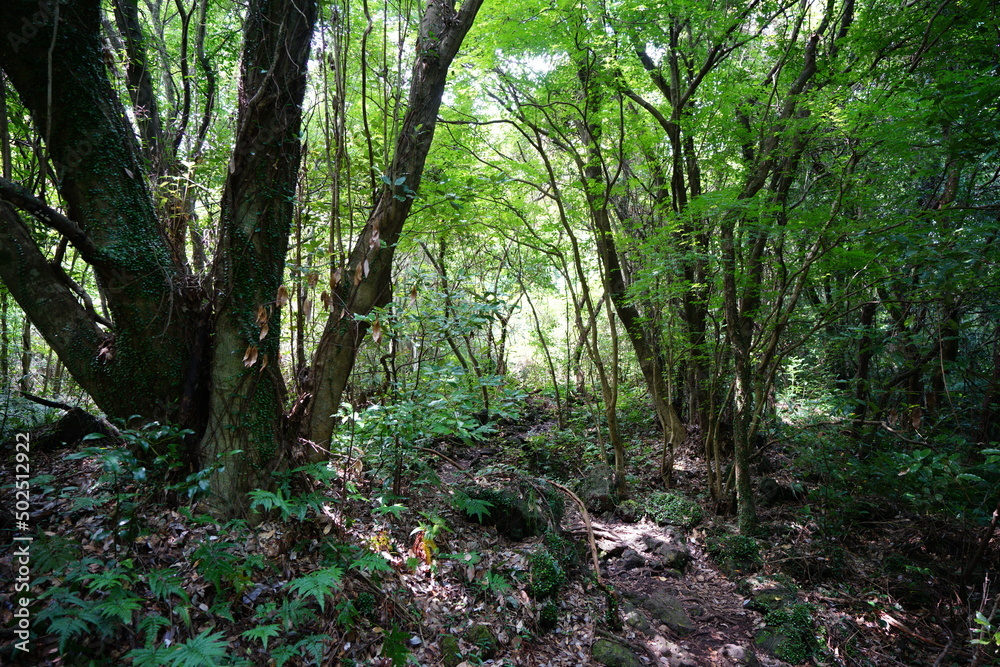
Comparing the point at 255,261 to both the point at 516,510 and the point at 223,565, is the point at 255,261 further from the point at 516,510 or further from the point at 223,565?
the point at 516,510

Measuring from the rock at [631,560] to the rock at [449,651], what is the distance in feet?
9.12

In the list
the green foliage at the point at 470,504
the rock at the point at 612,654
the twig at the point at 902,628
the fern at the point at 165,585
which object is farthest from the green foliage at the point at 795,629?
the fern at the point at 165,585

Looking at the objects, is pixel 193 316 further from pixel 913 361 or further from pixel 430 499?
pixel 913 361

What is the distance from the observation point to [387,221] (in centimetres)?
395

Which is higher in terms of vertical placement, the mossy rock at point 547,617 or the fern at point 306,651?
the fern at point 306,651

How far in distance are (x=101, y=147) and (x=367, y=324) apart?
201 centimetres

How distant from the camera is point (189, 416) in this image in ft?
10.5

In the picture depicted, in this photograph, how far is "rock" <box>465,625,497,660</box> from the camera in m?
3.24

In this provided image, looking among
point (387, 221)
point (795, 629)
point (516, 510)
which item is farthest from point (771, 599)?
point (387, 221)

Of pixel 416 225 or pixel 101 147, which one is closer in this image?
pixel 101 147

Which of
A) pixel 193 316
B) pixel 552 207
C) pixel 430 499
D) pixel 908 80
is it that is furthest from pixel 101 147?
pixel 552 207

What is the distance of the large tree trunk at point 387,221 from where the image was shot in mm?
3812

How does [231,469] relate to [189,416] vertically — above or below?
below

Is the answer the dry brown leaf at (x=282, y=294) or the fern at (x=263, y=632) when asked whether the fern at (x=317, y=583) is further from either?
the dry brown leaf at (x=282, y=294)
